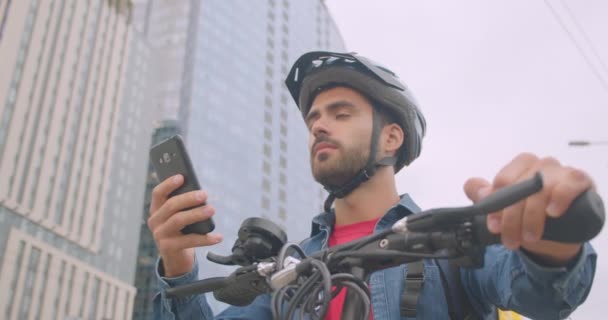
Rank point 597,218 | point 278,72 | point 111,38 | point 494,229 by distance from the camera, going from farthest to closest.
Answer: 1. point 278,72
2. point 111,38
3. point 494,229
4. point 597,218

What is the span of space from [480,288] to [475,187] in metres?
1.04

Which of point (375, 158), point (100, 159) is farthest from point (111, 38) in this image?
point (375, 158)

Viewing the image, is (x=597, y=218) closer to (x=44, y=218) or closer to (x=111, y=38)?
(x=44, y=218)

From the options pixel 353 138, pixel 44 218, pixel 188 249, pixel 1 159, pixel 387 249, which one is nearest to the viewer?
pixel 387 249

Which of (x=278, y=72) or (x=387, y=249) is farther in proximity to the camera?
(x=278, y=72)

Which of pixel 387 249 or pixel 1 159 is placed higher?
pixel 1 159

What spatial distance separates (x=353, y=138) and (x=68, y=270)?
70.7 m

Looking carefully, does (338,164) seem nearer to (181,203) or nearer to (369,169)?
(369,169)

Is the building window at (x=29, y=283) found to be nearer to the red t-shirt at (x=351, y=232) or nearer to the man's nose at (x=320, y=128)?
the red t-shirt at (x=351, y=232)

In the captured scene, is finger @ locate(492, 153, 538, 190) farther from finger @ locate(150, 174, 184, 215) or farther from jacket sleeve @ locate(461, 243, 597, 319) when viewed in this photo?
finger @ locate(150, 174, 184, 215)

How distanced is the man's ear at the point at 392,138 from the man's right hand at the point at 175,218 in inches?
60.2

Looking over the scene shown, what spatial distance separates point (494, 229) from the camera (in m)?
1.60

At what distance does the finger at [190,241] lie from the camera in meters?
2.57

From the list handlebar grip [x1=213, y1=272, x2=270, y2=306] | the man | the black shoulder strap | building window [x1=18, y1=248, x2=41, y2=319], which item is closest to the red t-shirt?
the man
